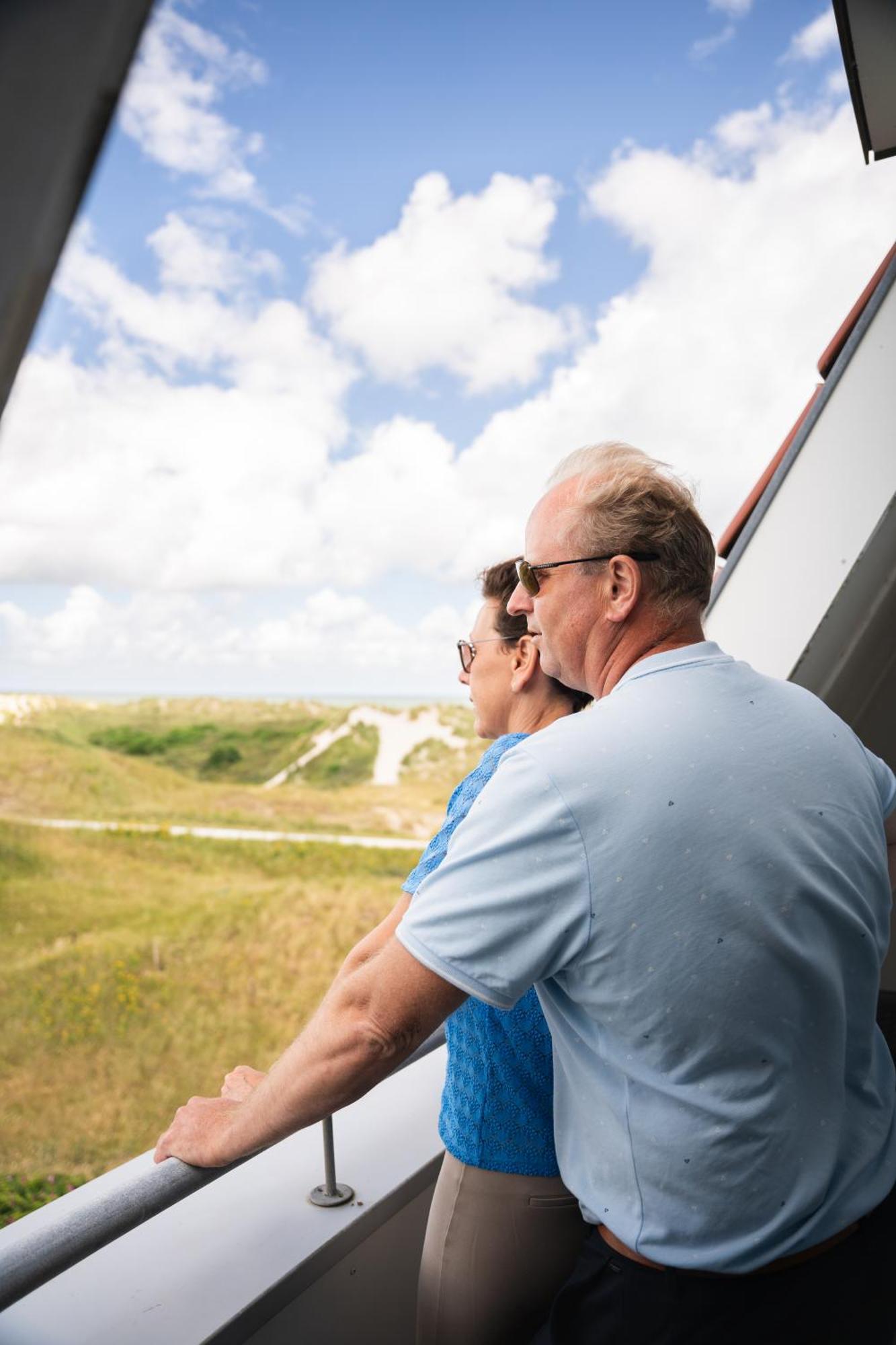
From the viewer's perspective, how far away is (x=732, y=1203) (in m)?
0.79

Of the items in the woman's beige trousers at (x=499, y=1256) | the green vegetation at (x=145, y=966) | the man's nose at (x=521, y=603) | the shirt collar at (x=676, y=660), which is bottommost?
the green vegetation at (x=145, y=966)

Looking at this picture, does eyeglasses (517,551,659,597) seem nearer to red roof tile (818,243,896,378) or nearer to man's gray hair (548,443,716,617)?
man's gray hair (548,443,716,617)

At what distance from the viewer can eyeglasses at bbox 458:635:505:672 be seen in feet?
4.18

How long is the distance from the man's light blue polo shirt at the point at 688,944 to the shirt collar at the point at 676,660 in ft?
0.09

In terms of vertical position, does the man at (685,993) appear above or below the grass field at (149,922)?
above

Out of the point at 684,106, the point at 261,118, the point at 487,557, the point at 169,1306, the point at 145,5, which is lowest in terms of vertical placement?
the point at 169,1306

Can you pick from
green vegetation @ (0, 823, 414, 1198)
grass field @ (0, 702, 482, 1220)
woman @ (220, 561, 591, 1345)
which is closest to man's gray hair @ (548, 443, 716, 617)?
woman @ (220, 561, 591, 1345)

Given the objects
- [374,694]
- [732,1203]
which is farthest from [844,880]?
[374,694]

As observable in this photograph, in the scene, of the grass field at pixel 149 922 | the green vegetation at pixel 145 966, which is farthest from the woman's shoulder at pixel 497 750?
the green vegetation at pixel 145 966

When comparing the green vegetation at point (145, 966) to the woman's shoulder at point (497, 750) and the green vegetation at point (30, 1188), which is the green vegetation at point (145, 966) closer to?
the green vegetation at point (30, 1188)

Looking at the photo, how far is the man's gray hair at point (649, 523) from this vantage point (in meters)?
0.96

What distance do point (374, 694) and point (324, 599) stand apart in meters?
18.1

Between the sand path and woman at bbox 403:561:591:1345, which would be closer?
woman at bbox 403:561:591:1345

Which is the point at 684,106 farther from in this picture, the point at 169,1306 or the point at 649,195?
the point at 169,1306
